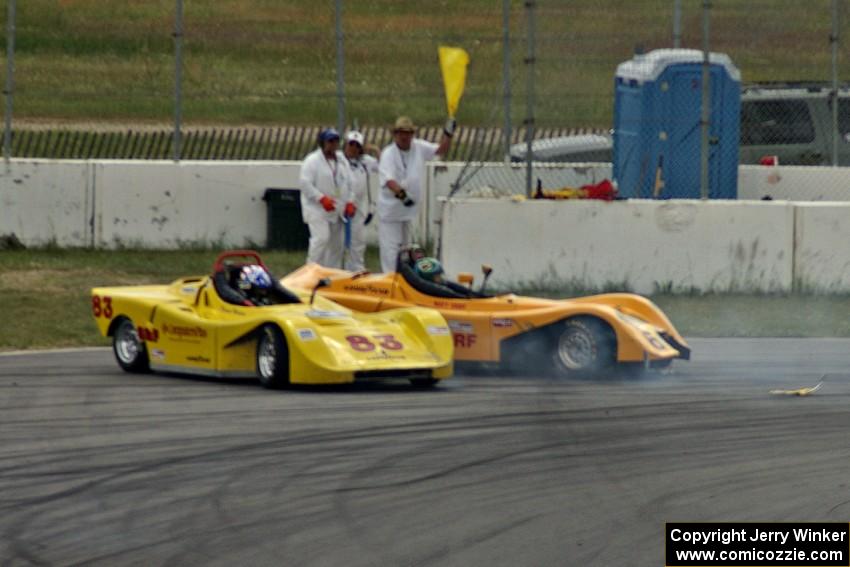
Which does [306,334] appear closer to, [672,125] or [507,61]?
[507,61]

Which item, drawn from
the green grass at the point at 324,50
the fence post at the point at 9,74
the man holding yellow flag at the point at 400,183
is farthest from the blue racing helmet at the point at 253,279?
the fence post at the point at 9,74

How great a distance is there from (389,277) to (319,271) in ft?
2.59

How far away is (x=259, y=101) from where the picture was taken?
20.5 m

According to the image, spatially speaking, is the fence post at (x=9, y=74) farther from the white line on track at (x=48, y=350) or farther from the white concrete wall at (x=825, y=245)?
the white concrete wall at (x=825, y=245)

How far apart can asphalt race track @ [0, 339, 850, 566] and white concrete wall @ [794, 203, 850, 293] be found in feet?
12.5

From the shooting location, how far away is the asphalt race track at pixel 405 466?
7211 millimetres

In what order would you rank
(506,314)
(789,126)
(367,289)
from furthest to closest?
(789,126)
(367,289)
(506,314)

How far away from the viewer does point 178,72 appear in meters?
18.5

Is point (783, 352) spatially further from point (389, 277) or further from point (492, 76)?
point (492, 76)

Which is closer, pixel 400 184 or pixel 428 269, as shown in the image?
pixel 428 269

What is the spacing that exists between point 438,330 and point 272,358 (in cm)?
112

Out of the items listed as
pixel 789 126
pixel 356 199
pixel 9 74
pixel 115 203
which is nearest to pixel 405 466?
pixel 356 199

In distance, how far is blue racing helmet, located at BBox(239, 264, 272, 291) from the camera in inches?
477

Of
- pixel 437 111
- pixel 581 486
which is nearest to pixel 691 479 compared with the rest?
pixel 581 486
